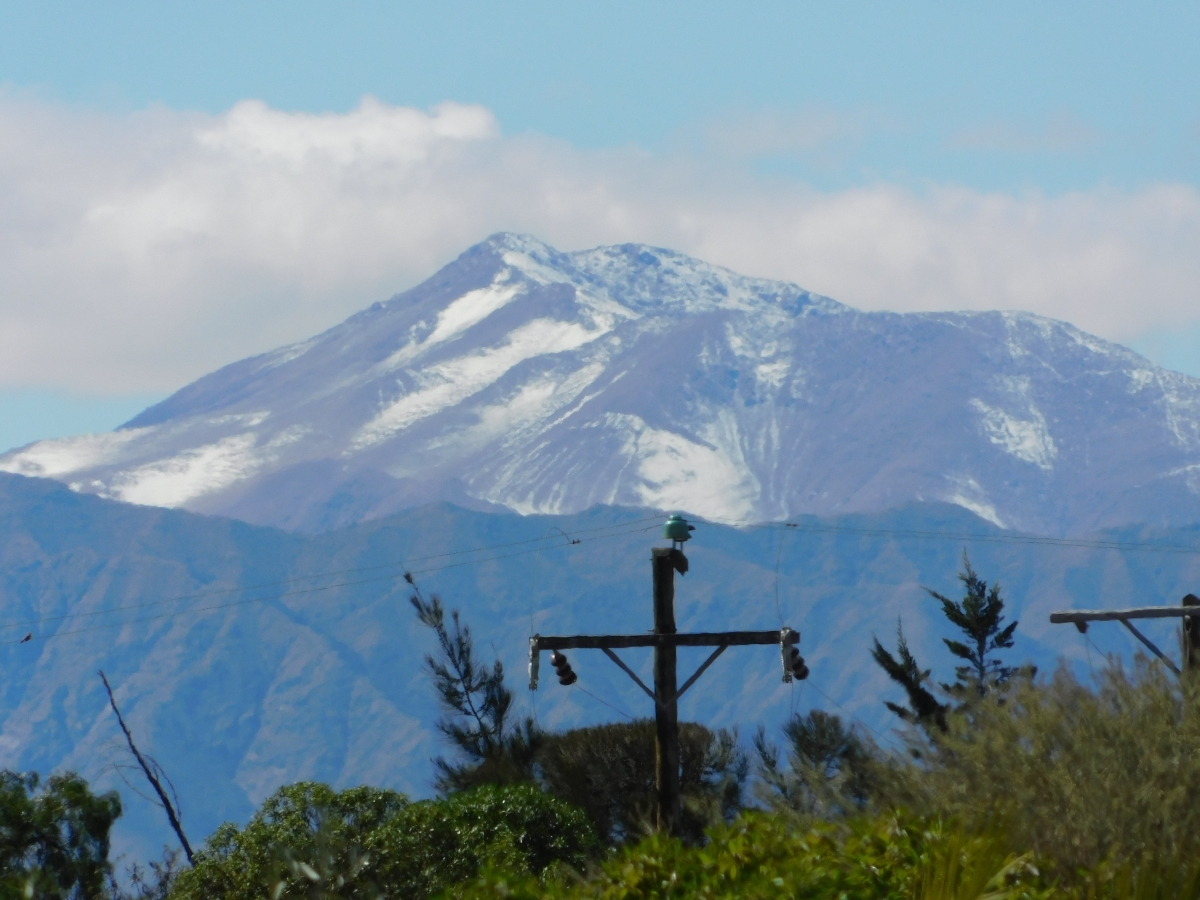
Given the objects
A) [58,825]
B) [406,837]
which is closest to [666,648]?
[406,837]

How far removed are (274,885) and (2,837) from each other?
28.1 meters

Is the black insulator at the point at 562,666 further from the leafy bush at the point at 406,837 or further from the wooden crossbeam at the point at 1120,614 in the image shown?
the wooden crossbeam at the point at 1120,614

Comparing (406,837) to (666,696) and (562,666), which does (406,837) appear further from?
(562,666)

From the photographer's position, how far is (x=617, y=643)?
2342cm

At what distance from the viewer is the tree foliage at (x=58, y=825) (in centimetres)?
3119

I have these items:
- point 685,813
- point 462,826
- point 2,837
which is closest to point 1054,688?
point 462,826

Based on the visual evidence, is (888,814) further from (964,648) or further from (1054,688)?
(964,648)

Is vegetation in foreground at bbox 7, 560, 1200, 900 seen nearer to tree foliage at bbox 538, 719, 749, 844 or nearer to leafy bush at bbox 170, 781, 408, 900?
leafy bush at bbox 170, 781, 408, 900

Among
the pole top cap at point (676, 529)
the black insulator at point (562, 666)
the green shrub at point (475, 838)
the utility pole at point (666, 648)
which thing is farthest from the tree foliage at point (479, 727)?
the green shrub at point (475, 838)

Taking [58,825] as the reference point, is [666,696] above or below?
above

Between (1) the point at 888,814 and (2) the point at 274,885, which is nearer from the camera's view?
(2) the point at 274,885

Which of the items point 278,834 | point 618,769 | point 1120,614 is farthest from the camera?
point 618,769

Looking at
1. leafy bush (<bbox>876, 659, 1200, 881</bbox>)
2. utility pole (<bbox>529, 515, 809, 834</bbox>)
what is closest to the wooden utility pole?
utility pole (<bbox>529, 515, 809, 834</bbox>)

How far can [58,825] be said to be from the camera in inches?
1323
